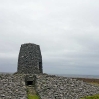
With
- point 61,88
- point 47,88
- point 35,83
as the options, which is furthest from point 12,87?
point 61,88

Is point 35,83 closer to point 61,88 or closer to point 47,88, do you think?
point 47,88

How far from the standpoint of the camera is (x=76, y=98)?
63.3 ft

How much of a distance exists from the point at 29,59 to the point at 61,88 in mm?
6984

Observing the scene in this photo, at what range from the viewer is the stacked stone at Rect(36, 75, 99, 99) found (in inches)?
780

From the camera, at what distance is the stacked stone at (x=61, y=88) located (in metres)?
19.8

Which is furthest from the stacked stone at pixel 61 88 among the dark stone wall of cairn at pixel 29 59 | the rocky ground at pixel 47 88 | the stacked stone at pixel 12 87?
the dark stone wall of cairn at pixel 29 59

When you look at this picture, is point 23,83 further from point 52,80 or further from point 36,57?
point 36,57

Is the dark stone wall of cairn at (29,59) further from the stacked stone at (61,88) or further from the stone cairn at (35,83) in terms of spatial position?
the stacked stone at (61,88)

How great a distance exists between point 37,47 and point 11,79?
6.66 meters

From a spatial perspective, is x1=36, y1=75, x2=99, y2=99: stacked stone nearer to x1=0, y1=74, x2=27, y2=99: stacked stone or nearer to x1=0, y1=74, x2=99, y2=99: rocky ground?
x1=0, y1=74, x2=99, y2=99: rocky ground

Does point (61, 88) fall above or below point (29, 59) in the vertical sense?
below

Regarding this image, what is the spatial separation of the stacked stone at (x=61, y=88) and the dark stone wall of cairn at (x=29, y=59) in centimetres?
302

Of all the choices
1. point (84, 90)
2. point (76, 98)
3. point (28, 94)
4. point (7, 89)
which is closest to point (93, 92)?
point (84, 90)

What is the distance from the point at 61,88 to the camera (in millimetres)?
21328
